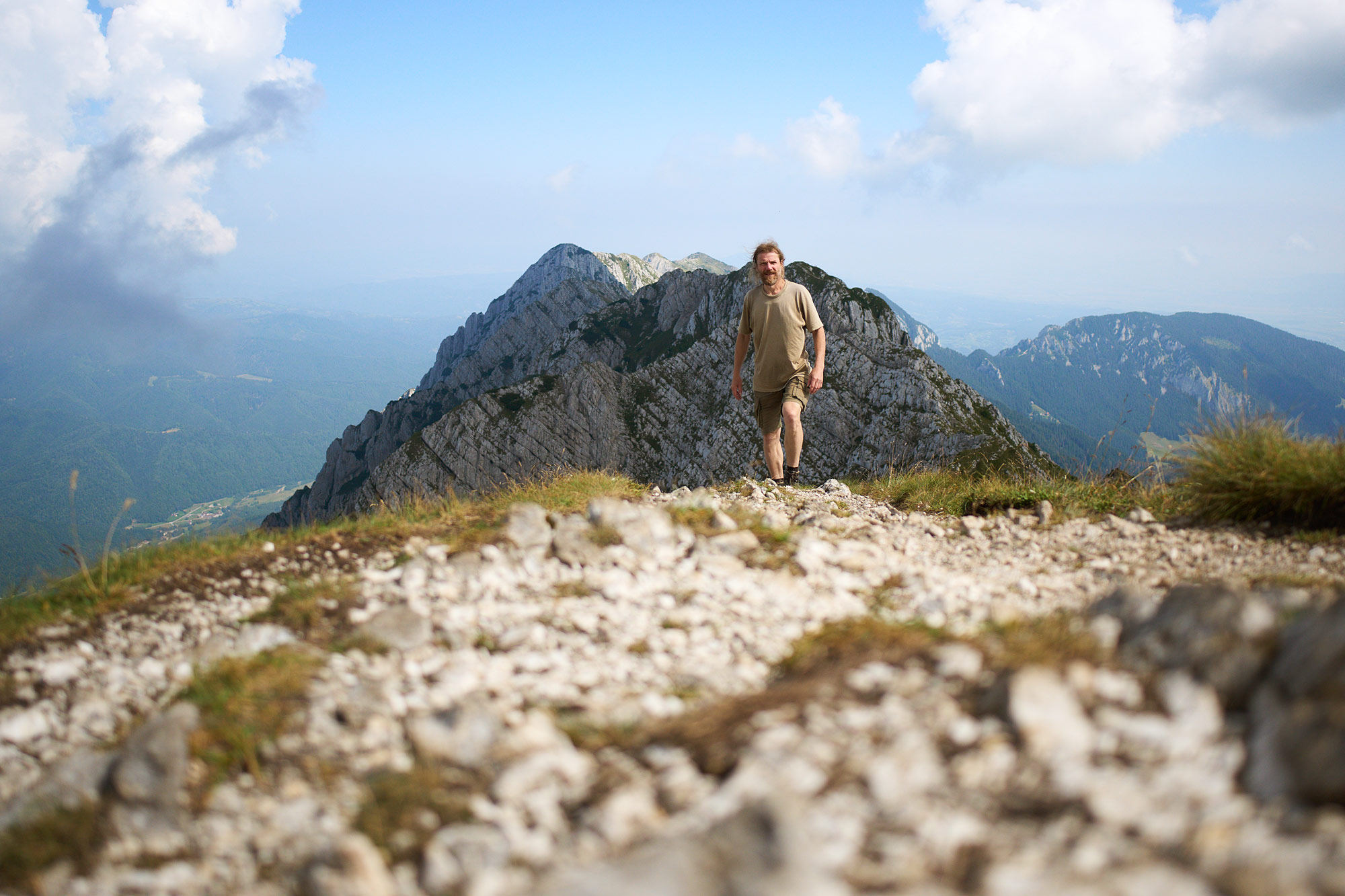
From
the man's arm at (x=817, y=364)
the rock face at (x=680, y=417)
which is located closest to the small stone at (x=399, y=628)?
the man's arm at (x=817, y=364)

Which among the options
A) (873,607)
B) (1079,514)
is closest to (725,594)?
(873,607)

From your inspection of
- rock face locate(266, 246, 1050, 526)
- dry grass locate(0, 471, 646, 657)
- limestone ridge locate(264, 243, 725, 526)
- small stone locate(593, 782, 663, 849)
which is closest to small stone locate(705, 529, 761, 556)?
dry grass locate(0, 471, 646, 657)

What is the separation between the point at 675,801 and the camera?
119 inches

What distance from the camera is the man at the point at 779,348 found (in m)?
11.1

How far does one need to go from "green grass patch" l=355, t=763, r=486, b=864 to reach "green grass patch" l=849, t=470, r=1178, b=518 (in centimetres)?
838

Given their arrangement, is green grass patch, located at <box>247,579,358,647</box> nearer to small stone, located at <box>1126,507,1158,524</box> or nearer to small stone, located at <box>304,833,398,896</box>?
small stone, located at <box>304,833,398,896</box>

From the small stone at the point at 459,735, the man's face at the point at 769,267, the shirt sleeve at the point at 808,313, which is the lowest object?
the small stone at the point at 459,735

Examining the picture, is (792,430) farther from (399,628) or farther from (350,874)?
(350,874)

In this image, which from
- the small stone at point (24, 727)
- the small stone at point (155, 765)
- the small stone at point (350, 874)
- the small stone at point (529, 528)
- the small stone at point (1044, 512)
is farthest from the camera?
the small stone at point (1044, 512)

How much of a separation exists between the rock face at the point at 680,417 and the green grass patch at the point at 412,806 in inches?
1760

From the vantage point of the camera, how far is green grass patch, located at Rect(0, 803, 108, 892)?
10.5 feet

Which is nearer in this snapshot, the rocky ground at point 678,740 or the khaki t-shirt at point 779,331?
the rocky ground at point 678,740

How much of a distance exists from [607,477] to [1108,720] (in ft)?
27.9

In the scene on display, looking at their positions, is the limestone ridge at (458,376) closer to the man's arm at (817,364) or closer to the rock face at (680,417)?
the rock face at (680,417)
